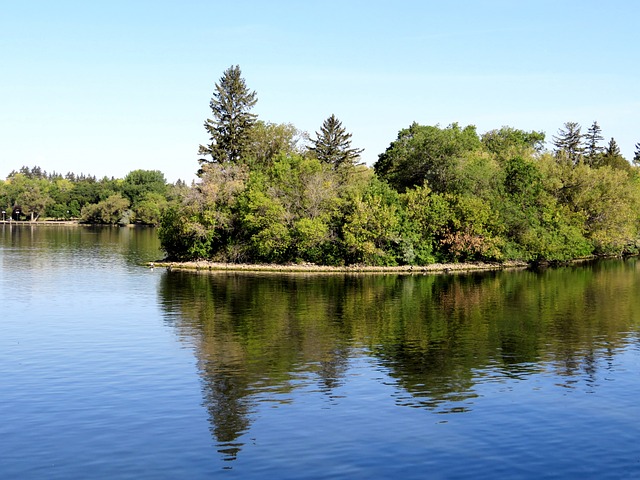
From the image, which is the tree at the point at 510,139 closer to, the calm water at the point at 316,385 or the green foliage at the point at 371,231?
the green foliage at the point at 371,231

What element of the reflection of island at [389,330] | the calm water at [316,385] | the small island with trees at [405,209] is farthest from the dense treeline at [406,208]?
the calm water at [316,385]

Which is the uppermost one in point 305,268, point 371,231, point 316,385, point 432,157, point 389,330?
point 432,157

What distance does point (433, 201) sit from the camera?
98812 millimetres

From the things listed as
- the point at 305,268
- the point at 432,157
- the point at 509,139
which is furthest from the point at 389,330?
the point at 509,139

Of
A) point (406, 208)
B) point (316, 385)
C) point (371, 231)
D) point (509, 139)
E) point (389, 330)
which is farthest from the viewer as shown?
point (509, 139)

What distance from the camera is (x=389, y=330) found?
1935 inches

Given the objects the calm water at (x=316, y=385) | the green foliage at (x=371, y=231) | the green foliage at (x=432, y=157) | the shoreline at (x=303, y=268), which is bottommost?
the calm water at (x=316, y=385)

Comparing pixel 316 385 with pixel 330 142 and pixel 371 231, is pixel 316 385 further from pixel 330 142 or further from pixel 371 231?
pixel 330 142

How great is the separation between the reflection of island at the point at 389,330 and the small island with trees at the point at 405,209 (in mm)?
12226

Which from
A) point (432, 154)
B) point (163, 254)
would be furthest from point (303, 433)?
point (163, 254)

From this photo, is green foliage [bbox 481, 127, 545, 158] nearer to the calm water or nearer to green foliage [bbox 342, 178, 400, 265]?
green foliage [bbox 342, 178, 400, 265]

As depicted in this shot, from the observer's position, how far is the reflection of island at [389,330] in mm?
33844

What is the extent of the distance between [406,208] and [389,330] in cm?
5143

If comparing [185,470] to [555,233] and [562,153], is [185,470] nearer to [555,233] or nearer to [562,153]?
[555,233]
